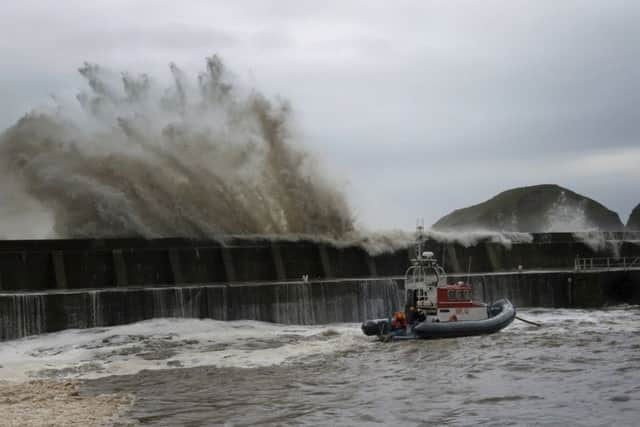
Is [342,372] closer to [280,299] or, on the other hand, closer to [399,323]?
[399,323]

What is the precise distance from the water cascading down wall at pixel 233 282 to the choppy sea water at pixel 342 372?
789 mm

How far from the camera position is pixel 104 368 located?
19.2 m

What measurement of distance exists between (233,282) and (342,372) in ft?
40.0

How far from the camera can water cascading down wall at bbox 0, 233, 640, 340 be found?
80.6 ft

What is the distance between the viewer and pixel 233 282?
29.3m

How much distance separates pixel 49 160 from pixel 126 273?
270 inches

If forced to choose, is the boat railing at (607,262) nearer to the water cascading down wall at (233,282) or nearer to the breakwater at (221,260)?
the breakwater at (221,260)

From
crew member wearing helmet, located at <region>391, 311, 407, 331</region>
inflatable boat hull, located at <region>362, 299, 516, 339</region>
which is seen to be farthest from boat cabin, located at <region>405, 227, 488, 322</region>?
crew member wearing helmet, located at <region>391, 311, 407, 331</region>

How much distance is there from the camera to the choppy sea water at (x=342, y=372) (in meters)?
13.3

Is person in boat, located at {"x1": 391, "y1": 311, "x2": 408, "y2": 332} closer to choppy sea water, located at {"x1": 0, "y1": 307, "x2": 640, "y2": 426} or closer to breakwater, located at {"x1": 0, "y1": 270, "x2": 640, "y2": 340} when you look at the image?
choppy sea water, located at {"x1": 0, "y1": 307, "x2": 640, "y2": 426}

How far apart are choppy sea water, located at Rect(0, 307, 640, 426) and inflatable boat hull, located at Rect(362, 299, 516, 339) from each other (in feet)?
1.30

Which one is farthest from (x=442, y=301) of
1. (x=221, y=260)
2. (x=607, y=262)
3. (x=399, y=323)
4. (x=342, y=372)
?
(x=607, y=262)

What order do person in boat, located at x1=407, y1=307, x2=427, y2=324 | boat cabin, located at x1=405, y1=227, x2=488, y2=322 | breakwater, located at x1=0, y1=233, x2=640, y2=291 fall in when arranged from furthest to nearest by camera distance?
1. breakwater, located at x1=0, y1=233, x2=640, y2=291
2. boat cabin, located at x1=405, y1=227, x2=488, y2=322
3. person in boat, located at x1=407, y1=307, x2=427, y2=324

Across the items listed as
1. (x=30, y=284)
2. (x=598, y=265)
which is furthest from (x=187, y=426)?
(x=598, y=265)
